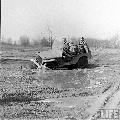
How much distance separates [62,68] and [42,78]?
2392 millimetres

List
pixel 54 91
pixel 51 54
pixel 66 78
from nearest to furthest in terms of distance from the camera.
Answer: pixel 54 91 < pixel 66 78 < pixel 51 54

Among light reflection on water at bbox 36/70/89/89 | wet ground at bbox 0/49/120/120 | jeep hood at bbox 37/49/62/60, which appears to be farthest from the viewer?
jeep hood at bbox 37/49/62/60

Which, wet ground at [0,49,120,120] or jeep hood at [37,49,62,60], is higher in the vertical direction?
jeep hood at [37,49,62,60]

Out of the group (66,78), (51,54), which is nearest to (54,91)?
(66,78)

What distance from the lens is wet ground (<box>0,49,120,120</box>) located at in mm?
7246

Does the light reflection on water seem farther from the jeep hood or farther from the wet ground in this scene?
the jeep hood

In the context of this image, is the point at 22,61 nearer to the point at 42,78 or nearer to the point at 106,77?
the point at 42,78

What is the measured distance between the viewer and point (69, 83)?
1082 cm

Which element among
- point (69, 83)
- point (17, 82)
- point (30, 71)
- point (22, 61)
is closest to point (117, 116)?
point (69, 83)

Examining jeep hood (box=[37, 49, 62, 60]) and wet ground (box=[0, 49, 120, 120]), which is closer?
wet ground (box=[0, 49, 120, 120])

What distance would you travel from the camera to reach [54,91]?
9.38 m

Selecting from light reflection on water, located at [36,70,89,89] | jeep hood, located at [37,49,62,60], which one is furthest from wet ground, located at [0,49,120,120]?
jeep hood, located at [37,49,62,60]

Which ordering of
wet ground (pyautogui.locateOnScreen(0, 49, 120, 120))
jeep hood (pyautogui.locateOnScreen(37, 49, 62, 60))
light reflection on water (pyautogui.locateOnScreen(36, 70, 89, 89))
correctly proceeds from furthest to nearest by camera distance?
jeep hood (pyautogui.locateOnScreen(37, 49, 62, 60)) → light reflection on water (pyautogui.locateOnScreen(36, 70, 89, 89)) → wet ground (pyautogui.locateOnScreen(0, 49, 120, 120))

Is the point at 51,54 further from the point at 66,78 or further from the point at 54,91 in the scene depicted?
the point at 54,91
